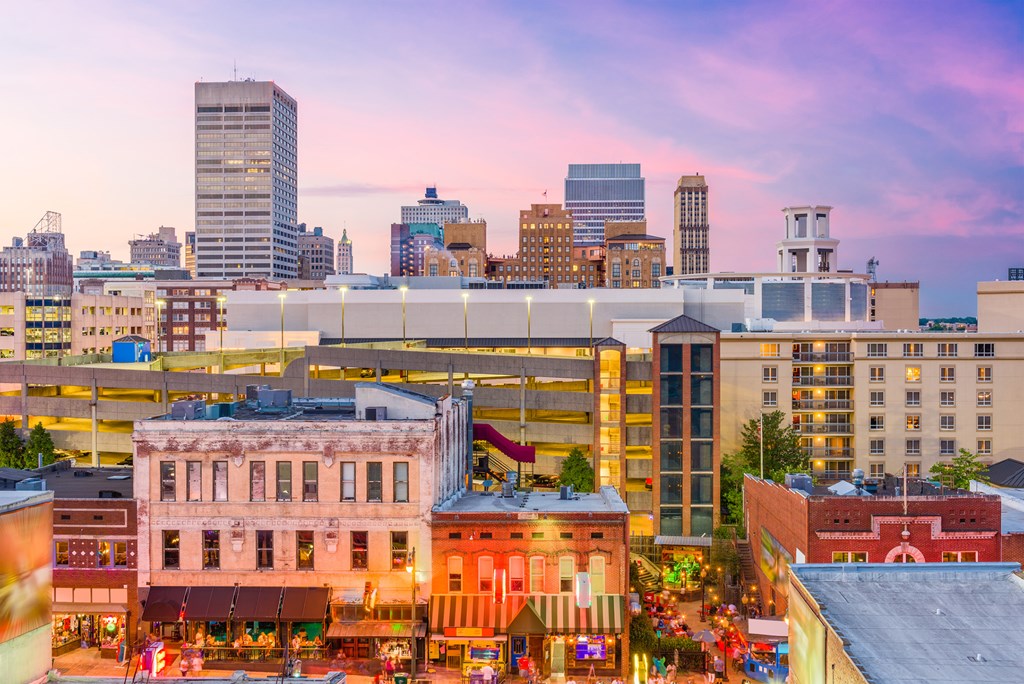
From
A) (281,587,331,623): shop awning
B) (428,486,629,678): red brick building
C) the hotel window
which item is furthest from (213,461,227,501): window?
(428,486,629,678): red brick building

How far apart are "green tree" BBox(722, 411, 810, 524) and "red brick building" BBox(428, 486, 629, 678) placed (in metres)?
27.3

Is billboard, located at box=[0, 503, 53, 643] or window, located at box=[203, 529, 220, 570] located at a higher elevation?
billboard, located at box=[0, 503, 53, 643]

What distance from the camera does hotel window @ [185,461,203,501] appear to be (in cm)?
4484

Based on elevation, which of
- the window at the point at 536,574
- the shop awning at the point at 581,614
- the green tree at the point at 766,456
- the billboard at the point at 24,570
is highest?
the billboard at the point at 24,570

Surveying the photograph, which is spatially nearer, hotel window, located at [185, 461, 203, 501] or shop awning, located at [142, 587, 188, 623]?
shop awning, located at [142, 587, 188, 623]

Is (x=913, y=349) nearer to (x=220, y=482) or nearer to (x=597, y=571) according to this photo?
(x=597, y=571)

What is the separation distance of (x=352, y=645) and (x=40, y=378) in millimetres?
57440

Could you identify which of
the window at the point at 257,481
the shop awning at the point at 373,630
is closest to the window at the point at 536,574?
the shop awning at the point at 373,630

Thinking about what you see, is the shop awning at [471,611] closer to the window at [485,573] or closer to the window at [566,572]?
the window at [485,573]

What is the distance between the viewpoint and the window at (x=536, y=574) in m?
43.7

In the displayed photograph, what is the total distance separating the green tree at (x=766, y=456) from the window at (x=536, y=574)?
1125 inches

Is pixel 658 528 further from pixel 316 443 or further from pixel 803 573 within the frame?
pixel 803 573

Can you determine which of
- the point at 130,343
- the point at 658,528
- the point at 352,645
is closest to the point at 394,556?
the point at 352,645

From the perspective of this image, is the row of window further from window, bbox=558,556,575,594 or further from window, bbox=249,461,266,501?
window, bbox=558,556,575,594
